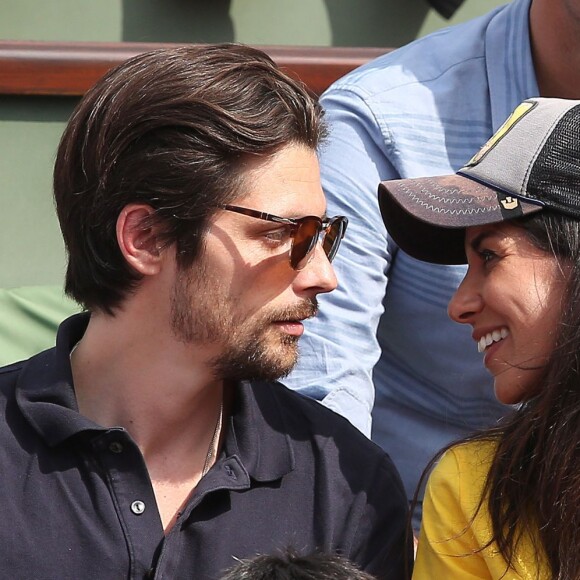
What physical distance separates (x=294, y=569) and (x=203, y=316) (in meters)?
0.61

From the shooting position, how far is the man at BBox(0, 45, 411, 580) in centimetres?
204

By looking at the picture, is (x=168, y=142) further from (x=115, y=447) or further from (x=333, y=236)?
(x=115, y=447)

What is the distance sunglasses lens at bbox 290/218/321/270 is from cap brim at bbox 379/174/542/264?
153 mm

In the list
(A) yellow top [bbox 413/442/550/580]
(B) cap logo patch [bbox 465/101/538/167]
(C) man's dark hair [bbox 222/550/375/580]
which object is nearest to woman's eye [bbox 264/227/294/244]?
(B) cap logo patch [bbox 465/101/538/167]

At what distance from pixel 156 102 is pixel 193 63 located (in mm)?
113

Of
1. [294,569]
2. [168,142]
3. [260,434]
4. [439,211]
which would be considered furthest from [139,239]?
[294,569]

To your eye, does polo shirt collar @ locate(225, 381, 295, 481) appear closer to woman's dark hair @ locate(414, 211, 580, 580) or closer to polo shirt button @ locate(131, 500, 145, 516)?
polo shirt button @ locate(131, 500, 145, 516)

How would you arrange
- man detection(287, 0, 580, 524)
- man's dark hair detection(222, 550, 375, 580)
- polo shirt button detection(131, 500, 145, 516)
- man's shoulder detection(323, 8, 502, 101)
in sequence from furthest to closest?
man's shoulder detection(323, 8, 502, 101), man detection(287, 0, 580, 524), polo shirt button detection(131, 500, 145, 516), man's dark hair detection(222, 550, 375, 580)

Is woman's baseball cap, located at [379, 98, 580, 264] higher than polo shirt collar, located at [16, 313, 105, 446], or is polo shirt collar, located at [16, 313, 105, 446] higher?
woman's baseball cap, located at [379, 98, 580, 264]

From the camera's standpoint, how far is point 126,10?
3496mm

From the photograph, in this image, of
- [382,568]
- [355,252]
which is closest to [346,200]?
[355,252]

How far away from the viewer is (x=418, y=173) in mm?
2473

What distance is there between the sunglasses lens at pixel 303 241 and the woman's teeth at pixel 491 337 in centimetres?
35

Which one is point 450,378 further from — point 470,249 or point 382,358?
point 470,249
